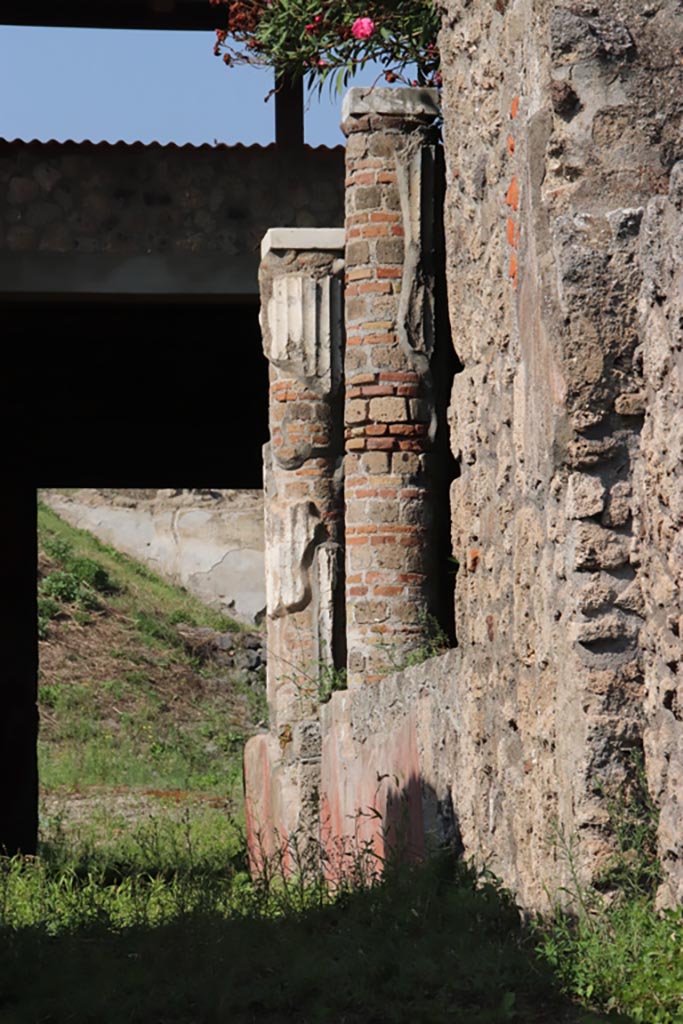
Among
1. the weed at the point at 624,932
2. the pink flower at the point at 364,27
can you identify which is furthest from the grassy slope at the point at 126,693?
the weed at the point at 624,932

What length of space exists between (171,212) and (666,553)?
687cm

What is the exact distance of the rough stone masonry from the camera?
135 inches

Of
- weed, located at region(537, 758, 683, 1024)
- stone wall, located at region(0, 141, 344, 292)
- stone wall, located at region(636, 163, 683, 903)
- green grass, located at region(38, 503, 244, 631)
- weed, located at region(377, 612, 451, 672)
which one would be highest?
stone wall, located at region(0, 141, 344, 292)

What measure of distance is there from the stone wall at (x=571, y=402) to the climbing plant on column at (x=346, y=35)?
4.87m

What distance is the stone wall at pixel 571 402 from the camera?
11.6 ft

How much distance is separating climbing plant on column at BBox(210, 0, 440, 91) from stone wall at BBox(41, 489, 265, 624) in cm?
1526

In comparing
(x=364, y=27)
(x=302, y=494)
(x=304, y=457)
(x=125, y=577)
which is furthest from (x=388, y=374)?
(x=125, y=577)

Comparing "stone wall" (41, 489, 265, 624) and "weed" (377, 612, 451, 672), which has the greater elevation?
"weed" (377, 612, 451, 672)

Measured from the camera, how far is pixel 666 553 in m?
3.33

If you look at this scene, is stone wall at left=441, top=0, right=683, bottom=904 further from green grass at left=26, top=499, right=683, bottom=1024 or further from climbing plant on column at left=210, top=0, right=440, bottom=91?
climbing plant on column at left=210, top=0, right=440, bottom=91

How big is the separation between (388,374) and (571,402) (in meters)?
4.56

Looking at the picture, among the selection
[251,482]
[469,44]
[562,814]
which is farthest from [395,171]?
[251,482]

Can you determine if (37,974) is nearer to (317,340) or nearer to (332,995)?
(332,995)

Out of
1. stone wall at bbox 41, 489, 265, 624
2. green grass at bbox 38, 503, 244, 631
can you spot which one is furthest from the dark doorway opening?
stone wall at bbox 41, 489, 265, 624
